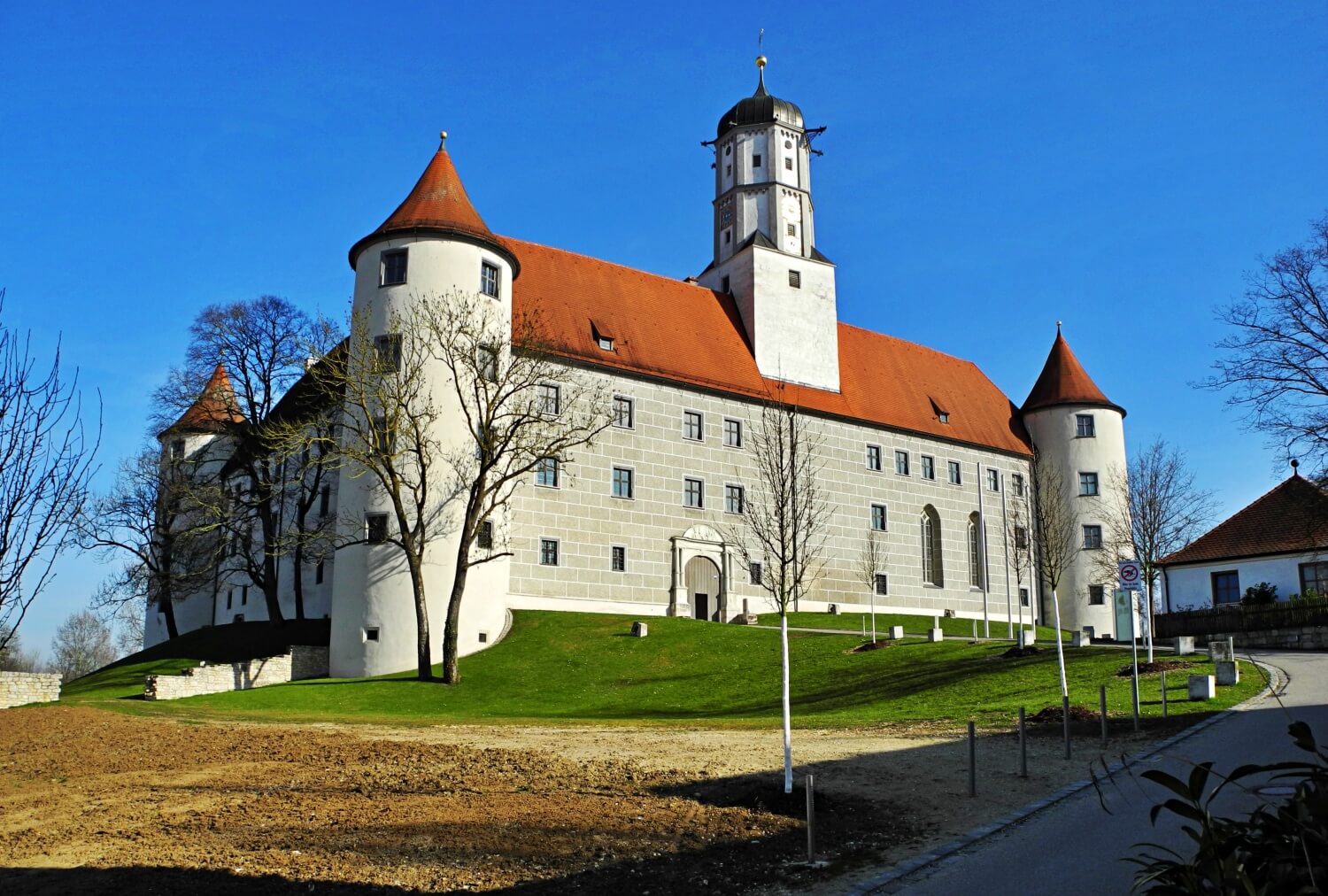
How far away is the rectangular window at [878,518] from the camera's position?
53.2 metres

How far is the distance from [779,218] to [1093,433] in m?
20.9

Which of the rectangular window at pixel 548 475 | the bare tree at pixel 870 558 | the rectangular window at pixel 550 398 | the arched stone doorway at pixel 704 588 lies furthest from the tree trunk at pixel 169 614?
the bare tree at pixel 870 558

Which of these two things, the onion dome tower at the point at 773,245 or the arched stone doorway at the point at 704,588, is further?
the onion dome tower at the point at 773,245

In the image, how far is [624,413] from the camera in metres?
46.5

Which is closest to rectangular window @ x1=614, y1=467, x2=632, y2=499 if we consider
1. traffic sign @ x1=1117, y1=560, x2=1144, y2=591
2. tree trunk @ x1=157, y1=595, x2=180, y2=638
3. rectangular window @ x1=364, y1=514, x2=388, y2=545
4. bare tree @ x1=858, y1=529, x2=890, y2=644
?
rectangular window @ x1=364, y1=514, x2=388, y2=545

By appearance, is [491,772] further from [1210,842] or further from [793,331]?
[793,331]

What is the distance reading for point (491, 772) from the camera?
15242 millimetres

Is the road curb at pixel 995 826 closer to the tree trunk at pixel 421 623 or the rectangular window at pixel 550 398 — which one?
the tree trunk at pixel 421 623

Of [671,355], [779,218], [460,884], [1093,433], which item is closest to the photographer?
[460,884]

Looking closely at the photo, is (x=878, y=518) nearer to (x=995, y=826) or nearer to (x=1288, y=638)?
(x=1288, y=638)

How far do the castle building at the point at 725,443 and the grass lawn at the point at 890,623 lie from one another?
114 centimetres

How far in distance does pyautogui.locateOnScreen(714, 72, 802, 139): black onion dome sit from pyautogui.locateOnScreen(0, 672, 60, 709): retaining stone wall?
1650 inches

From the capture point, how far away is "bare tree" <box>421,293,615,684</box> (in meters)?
36.4

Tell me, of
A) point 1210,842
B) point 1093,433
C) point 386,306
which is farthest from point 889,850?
point 1093,433
